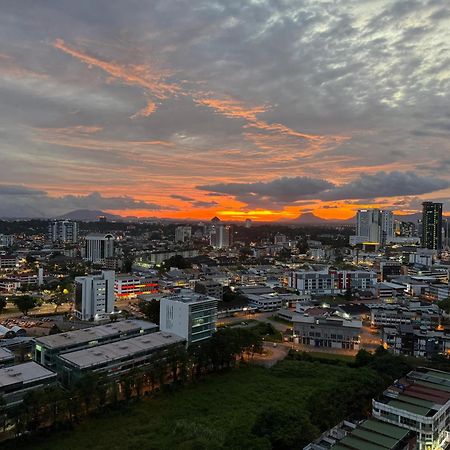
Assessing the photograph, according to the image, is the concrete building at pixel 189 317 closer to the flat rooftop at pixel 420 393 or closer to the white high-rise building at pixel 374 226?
→ the flat rooftop at pixel 420 393

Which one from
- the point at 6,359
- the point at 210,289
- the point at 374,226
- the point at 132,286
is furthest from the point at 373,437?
the point at 374,226

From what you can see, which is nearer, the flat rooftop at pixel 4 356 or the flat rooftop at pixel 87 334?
the flat rooftop at pixel 4 356

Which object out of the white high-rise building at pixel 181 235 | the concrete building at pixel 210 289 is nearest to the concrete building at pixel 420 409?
the concrete building at pixel 210 289

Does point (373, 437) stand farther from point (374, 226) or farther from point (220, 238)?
point (374, 226)

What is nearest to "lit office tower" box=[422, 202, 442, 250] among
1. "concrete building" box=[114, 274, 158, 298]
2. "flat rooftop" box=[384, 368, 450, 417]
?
"concrete building" box=[114, 274, 158, 298]

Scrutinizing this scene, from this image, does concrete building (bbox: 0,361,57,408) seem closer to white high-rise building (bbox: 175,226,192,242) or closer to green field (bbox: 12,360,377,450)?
green field (bbox: 12,360,377,450)

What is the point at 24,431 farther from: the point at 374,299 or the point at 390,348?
the point at 374,299

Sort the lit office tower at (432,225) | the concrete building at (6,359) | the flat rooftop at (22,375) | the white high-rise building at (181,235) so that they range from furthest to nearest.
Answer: the white high-rise building at (181,235) → the lit office tower at (432,225) → the concrete building at (6,359) → the flat rooftop at (22,375)
